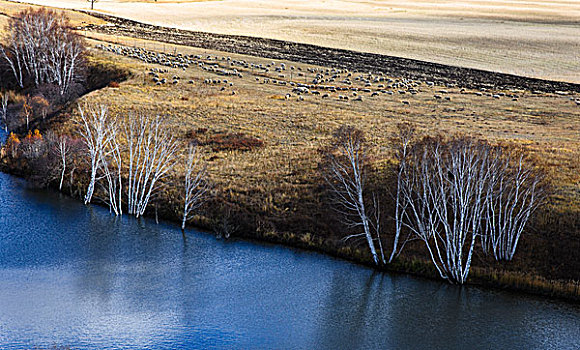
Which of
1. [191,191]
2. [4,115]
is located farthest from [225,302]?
[4,115]

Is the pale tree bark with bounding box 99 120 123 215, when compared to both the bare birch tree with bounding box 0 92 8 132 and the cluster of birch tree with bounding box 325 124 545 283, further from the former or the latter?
the bare birch tree with bounding box 0 92 8 132

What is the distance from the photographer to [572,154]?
47.6m

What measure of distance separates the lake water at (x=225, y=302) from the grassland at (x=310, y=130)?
7.71 feet

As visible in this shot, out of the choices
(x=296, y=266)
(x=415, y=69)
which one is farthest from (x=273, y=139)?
(x=415, y=69)

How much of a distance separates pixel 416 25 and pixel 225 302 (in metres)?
116

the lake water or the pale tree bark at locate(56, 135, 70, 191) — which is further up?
the pale tree bark at locate(56, 135, 70, 191)

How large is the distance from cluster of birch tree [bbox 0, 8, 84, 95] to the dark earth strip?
32037 millimetres

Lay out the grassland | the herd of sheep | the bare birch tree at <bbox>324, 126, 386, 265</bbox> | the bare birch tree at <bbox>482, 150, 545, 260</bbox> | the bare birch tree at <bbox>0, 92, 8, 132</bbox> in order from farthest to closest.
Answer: the herd of sheep, the bare birch tree at <bbox>0, 92, 8, 132</bbox>, the grassland, the bare birch tree at <bbox>482, 150, 545, 260</bbox>, the bare birch tree at <bbox>324, 126, 386, 265</bbox>

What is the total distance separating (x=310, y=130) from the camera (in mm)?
57969

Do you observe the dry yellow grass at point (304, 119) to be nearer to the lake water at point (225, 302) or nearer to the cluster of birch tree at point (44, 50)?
the cluster of birch tree at point (44, 50)

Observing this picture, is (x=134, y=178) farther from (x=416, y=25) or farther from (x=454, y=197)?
(x=416, y=25)

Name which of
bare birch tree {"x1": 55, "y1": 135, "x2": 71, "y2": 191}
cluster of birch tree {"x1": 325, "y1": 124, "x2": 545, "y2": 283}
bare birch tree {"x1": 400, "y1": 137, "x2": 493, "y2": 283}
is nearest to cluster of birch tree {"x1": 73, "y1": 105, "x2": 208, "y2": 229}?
bare birch tree {"x1": 55, "y1": 135, "x2": 71, "y2": 191}

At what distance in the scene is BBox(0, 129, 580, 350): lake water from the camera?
2762cm

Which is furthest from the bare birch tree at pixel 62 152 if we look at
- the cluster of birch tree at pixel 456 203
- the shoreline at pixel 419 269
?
the cluster of birch tree at pixel 456 203
